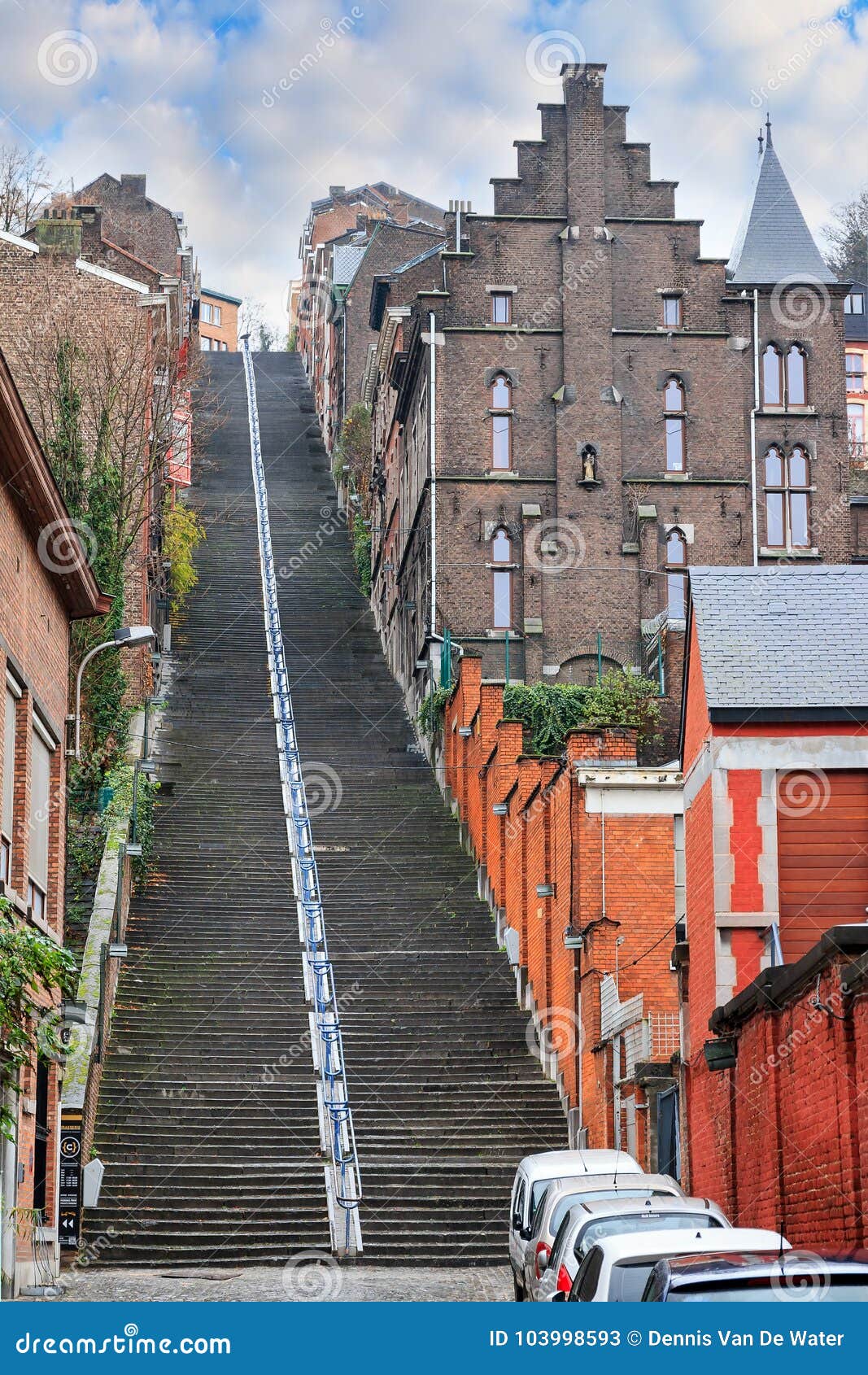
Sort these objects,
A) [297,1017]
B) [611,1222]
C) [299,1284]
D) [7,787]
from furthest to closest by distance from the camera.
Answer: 1. [297,1017]
2. [299,1284]
3. [7,787]
4. [611,1222]

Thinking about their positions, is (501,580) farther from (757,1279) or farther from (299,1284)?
(757,1279)

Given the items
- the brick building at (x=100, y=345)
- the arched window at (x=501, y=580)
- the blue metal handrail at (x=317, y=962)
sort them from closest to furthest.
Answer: the blue metal handrail at (x=317, y=962), the brick building at (x=100, y=345), the arched window at (x=501, y=580)

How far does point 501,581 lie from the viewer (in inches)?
1815

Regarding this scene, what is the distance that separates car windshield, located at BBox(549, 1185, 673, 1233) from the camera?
15906 millimetres

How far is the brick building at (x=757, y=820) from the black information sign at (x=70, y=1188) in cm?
694

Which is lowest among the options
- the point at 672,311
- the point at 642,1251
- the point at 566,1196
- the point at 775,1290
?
the point at 566,1196

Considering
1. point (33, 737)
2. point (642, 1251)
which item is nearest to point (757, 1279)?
point (642, 1251)

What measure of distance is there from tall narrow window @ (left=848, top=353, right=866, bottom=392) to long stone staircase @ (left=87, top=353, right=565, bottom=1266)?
4809cm

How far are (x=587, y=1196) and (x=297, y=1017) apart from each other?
13599mm

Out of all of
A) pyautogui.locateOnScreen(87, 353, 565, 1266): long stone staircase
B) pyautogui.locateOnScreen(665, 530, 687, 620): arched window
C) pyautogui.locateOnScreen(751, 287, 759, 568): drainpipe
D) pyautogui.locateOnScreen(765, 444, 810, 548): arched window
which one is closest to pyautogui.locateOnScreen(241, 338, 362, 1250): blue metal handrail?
pyautogui.locateOnScreen(87, 353, 565, 1266): long stone staircase

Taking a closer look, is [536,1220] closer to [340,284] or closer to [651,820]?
[651,820]

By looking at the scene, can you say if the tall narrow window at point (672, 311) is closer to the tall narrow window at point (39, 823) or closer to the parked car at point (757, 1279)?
the tall narrow window at point (39, 823)

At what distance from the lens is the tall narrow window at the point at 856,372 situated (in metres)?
89.2

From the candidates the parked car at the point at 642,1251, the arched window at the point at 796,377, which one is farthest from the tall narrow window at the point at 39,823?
the arched window at the point at 796,377
